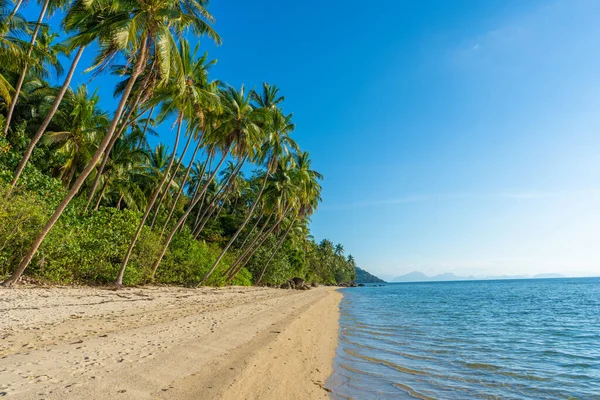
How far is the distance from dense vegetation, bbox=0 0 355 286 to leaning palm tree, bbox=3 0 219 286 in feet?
0.14

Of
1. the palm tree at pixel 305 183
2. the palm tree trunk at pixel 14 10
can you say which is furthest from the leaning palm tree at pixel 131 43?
the palm tree at pixel 305 183

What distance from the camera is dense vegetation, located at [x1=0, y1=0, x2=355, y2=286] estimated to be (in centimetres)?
1191

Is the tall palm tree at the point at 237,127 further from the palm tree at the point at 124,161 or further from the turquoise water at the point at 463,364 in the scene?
the turquoise water at the point at 463,364

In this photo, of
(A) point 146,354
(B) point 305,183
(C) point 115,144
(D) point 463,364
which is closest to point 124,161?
(C) point 115,144

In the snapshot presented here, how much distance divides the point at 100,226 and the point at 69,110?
27.5ft

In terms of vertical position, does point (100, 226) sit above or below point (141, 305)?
above

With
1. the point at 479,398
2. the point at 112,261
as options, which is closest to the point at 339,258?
the point at 112,261

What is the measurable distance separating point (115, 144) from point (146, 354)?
65.3 ft

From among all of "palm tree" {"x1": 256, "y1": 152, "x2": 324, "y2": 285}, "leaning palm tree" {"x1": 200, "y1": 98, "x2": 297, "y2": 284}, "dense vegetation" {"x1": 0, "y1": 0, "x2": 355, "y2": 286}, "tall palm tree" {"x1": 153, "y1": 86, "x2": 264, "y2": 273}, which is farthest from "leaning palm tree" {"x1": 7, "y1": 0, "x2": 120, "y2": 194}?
"palm tree" {"x1": 256, "y1": 152, "x2": 324, "y2": 285}

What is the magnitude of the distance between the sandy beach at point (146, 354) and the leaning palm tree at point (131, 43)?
2667 mm

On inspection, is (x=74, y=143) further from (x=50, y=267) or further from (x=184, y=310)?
(x=184, y=310)

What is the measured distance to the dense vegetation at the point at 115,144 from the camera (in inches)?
469

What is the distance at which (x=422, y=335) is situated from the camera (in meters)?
12.4

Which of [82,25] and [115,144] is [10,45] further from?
[115,144]
